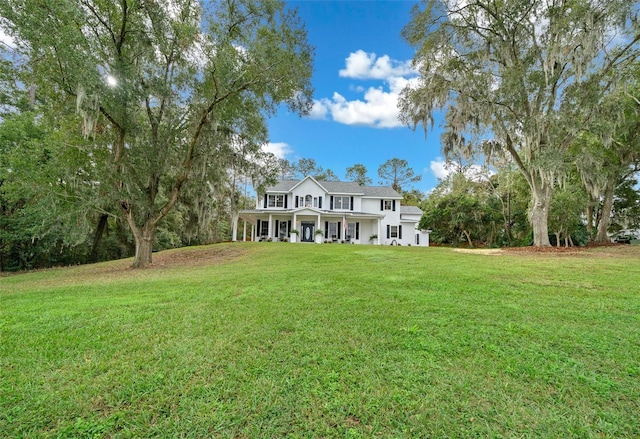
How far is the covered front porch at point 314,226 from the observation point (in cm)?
2411

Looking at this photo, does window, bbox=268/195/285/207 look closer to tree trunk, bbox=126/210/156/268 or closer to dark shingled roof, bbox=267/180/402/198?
dark shingled roof, bbox=267/180/402/198

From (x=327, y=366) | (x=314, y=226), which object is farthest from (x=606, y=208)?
(x=327, y=366)

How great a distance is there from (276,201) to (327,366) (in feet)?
77.6

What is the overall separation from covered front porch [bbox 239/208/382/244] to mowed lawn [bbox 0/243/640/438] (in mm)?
18757

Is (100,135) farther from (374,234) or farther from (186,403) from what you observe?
(374,234)

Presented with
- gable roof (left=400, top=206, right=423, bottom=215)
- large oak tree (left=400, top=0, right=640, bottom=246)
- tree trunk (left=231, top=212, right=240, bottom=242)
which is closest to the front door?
Result: tree trunk (left=231, top=212, right=240, bottom=242)

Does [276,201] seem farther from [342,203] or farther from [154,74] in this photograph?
[154,74]

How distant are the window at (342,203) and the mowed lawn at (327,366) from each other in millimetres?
21309

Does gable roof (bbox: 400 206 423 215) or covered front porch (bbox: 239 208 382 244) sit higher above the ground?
gable roof (bbox: 400 206 423 215)

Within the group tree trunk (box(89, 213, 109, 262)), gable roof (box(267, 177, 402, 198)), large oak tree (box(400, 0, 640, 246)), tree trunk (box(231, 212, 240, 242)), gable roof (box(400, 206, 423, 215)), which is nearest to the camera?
large oak tree (box(400, 0, 640, 246))

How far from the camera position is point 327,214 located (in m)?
24.1

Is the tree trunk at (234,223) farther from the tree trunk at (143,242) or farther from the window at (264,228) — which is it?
the tree trunk at (143,242)

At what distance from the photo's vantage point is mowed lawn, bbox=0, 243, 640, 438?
2213 millimetres

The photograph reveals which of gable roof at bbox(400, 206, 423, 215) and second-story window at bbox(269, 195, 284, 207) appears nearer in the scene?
second-story window at bbox(269, 195, 284, 207)
